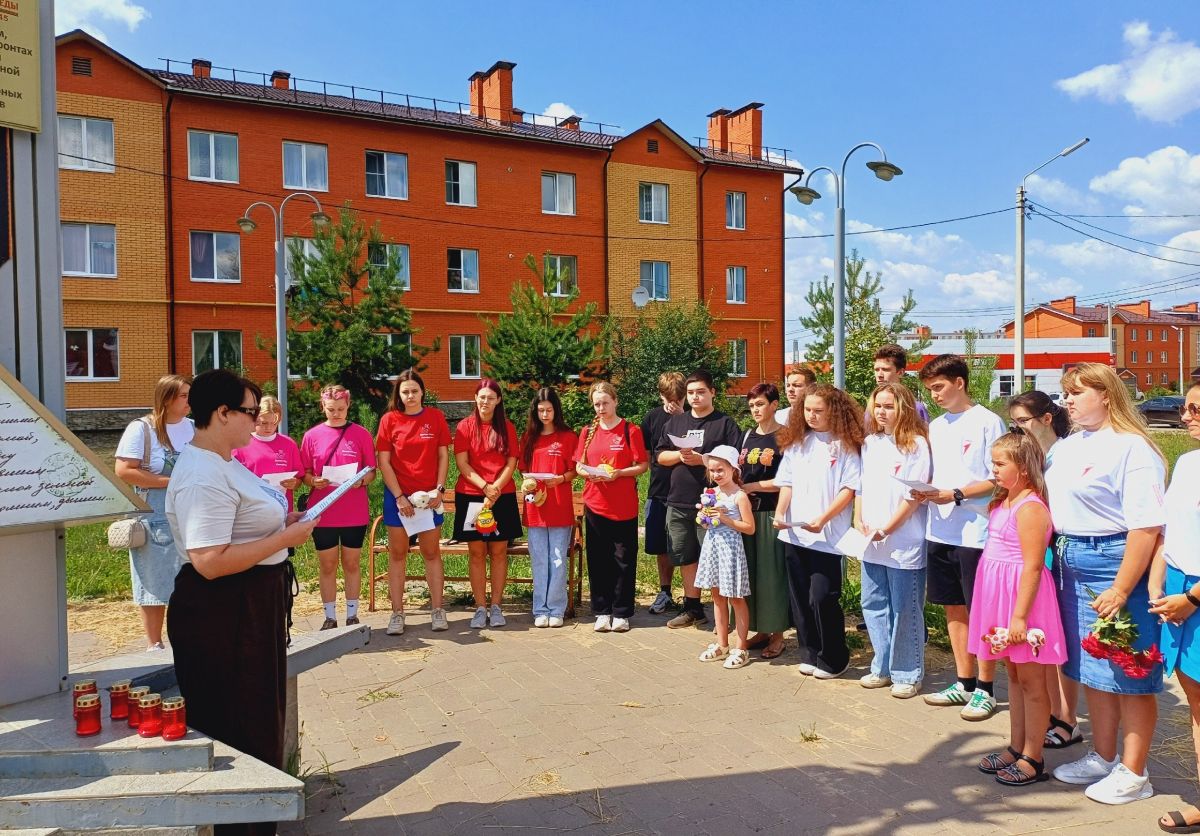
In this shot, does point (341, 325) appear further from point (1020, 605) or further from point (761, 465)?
point (1020, 605)

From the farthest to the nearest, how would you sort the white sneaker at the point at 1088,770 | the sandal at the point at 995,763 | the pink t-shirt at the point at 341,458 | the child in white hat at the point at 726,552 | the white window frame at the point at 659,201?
the white window frame at the point at 659,201
the pink t-shirt at the point at 341,458
the child in white hat at the point at 726,552
the sandal at the point at 995,763
the white sneaker at the point at 1088,770

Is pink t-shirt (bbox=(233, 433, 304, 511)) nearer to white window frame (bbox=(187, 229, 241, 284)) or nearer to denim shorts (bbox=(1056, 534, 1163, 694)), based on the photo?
denim shorts (bbox=(1056, 534, 1163, 694))

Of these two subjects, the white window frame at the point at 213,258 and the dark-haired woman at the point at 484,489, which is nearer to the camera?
the dark-haired woman at the point at 484,489

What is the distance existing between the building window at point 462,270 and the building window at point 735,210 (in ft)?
34.5

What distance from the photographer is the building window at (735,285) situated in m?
34.8

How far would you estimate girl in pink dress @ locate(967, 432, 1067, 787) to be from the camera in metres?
4.20

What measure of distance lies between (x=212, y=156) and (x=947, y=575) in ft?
88.1

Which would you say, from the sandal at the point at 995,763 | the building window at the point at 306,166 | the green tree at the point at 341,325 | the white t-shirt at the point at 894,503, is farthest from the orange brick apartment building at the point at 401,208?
the sandal at the point at 995,763

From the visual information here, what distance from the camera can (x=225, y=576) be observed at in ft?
10.6

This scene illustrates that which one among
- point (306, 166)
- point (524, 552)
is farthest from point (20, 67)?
point (306, 166)

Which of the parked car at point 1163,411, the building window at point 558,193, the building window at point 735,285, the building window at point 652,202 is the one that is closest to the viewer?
the building window at point 558,193

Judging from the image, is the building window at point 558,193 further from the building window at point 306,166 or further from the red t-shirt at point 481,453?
the red t-shirt at point 481,453

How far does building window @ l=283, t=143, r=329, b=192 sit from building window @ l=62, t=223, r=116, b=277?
532 centimetres

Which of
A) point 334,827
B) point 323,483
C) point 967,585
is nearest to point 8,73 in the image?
point 334,827
